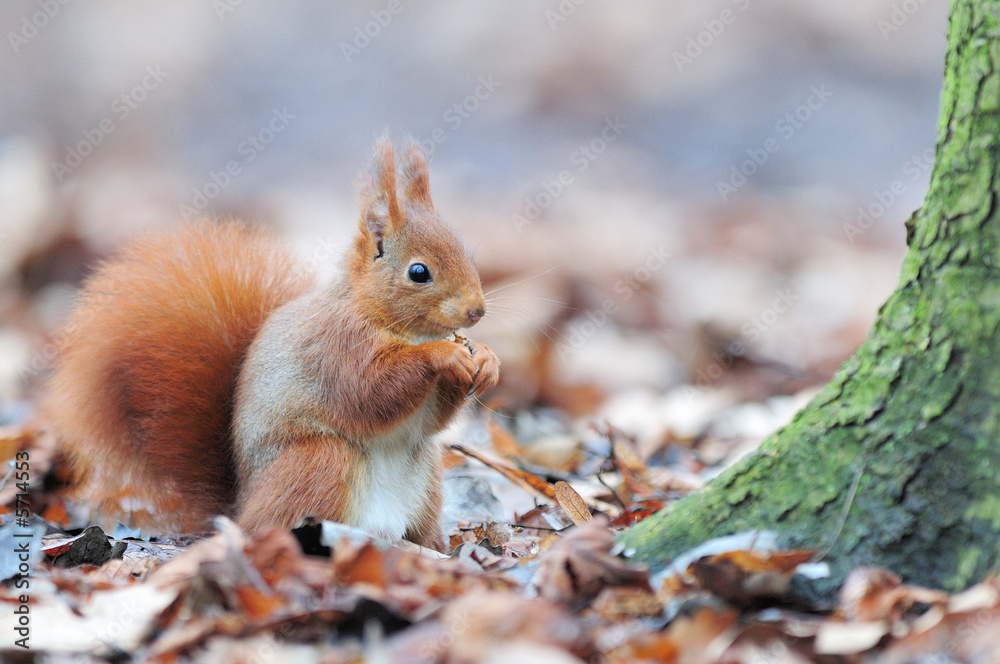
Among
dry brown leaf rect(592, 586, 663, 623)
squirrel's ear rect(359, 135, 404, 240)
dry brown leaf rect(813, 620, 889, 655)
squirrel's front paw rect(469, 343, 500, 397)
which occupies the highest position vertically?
squirrel's ear rect(359, 135, 404, 240)

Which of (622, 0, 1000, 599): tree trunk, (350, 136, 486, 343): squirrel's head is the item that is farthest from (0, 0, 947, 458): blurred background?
(622, 0, 1000, 599): tree trunk

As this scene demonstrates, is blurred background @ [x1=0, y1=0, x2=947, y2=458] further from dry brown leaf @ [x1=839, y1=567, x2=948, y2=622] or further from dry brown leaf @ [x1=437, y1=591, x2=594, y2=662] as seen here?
dry brown leaf @ [x1=437, y1=591, x2=594, y2=662]

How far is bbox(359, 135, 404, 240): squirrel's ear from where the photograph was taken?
2027 mm

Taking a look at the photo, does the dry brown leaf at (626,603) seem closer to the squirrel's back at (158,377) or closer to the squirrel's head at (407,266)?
the squirrel's head at (407,266)

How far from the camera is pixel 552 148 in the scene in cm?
656

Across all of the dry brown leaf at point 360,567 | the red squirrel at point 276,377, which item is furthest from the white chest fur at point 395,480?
the dry brown leaf at point 360,567

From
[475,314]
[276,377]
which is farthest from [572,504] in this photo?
[276,377]

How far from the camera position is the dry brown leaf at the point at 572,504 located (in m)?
2.03

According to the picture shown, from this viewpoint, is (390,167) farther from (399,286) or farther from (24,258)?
(24,258)

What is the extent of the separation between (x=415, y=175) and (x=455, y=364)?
510 mm

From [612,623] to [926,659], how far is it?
39 cm

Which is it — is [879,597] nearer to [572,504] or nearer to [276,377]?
[572,504]

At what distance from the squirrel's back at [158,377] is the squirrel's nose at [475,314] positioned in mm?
587

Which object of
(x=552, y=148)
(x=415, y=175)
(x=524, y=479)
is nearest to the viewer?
(x=415, y=175)
